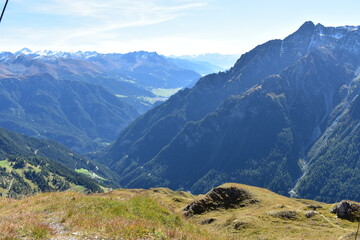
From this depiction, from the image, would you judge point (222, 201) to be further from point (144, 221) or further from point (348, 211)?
point (144, 221)

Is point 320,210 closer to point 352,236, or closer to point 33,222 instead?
point 352,236

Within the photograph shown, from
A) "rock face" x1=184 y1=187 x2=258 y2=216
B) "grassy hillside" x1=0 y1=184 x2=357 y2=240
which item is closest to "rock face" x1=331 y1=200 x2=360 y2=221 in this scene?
"grassy hillside" x1=0 y1=184 x2=357 y2=240

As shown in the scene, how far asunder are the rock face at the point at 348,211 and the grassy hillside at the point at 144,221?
1.04 metres

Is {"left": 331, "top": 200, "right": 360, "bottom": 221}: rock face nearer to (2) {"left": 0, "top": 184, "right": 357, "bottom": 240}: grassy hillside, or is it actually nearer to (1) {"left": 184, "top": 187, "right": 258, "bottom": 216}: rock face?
(2) {"left": 0, "top": 184, "right": 357, "bottom": 240}: grassy hillside

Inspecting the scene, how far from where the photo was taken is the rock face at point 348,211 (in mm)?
39312

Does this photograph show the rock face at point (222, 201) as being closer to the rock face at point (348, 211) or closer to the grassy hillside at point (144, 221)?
the grassy hillside at point (144, 221)

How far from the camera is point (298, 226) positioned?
120 ft

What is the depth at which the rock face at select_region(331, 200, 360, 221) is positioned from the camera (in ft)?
129

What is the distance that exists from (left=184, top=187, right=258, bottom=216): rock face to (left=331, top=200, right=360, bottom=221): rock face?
12645 mm

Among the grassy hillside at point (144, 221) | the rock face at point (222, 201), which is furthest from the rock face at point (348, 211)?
the rock face at point (222, 201)

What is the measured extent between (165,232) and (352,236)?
18803mm

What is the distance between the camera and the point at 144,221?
24406 millimetres

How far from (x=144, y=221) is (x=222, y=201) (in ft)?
95.6

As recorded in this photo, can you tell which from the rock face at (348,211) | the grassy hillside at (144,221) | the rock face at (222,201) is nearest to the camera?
the grassy hillside at (144,221)
